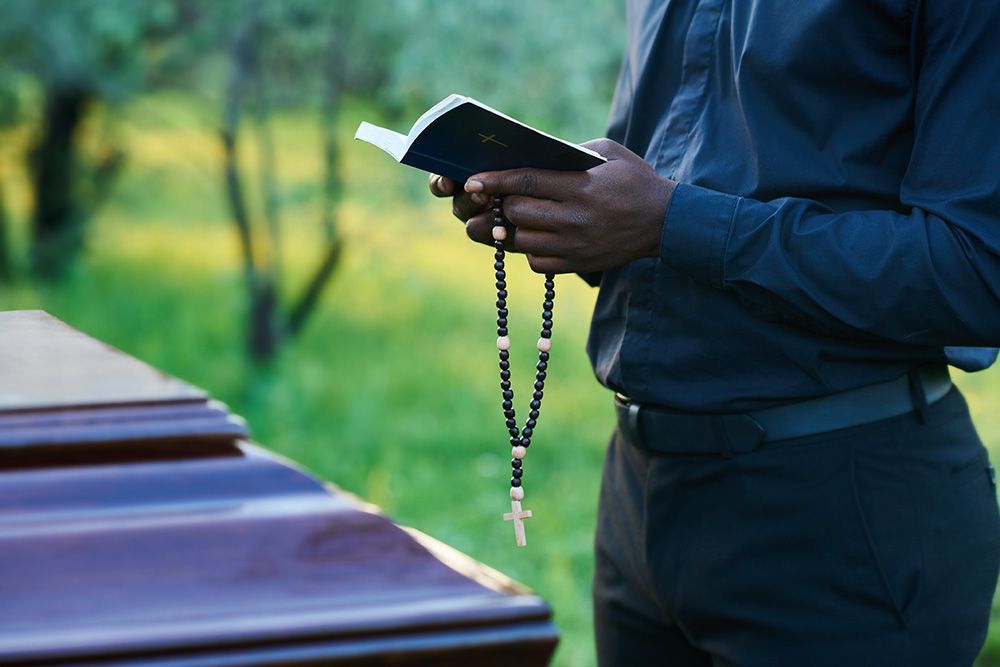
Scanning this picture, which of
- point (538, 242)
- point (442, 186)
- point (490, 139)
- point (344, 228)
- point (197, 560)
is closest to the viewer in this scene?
point (197, 560)

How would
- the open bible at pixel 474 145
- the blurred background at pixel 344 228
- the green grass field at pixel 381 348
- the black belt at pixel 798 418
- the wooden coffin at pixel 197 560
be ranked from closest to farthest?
the wooden coffin at pixel 197 560 → the open bible at pixel 474 145 → the black belt at pixel 798 418 → the green grass field at pixel 381 348 → the blurred background at pixel 344 228

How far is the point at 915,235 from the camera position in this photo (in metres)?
1.43

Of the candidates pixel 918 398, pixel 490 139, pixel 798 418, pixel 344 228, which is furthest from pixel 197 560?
pixel 344 228

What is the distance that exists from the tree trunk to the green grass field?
194 mm

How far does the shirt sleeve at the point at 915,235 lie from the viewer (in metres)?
1.40

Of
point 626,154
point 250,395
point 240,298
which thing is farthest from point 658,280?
point 240,298

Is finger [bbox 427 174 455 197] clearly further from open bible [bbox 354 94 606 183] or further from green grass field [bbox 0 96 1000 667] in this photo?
green grass field [bbox 0 96 1000 667]

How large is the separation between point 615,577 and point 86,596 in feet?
3.68

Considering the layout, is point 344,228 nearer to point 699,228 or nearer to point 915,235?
point 699,228

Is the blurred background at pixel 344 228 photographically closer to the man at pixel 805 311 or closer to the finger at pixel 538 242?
the man at pixel 805 311

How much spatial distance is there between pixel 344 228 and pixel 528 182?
473 centimetres

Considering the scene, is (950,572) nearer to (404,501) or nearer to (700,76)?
(700,76)

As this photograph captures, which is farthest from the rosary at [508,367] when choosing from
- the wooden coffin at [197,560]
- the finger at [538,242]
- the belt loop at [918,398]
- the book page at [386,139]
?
the wooden coffin at [197,560]

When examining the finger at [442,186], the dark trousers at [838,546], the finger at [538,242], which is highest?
the finger at [442,186]
